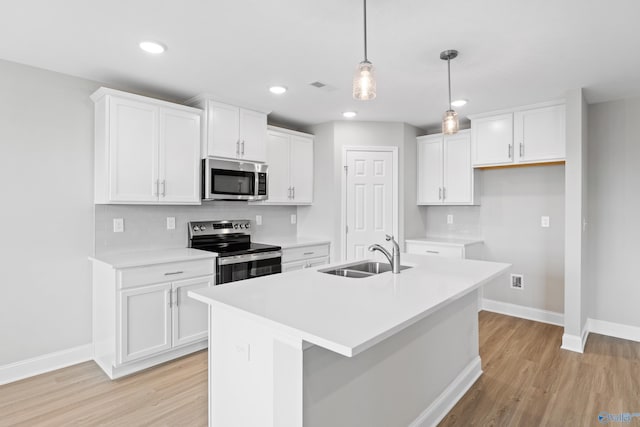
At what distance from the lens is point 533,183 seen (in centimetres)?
410

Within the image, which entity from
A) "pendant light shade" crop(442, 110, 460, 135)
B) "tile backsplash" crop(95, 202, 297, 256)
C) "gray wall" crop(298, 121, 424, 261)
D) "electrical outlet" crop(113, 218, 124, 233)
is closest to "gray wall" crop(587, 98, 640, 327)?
"gray wall" crop(298, 121, 424, 261)

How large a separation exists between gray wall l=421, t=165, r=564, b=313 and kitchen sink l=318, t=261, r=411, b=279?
7.96 feet

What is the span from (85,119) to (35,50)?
624mm

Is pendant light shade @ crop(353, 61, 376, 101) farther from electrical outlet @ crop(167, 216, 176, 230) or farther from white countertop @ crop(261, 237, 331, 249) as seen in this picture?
electrical outlet @ crop(167, 216, 176, 230)

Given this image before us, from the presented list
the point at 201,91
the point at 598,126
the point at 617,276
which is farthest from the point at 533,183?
the point at 201,91

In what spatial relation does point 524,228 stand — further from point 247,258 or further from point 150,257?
point 150,257

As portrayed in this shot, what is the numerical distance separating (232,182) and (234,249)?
0.68 meters

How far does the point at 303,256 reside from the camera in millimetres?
Answer: 4051

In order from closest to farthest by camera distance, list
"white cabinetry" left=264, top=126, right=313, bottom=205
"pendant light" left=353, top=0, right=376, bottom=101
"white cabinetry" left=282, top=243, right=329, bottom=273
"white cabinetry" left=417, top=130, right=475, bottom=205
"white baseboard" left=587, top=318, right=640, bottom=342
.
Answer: "pendant light" left=353, top=0, right=376, bottom=101 < "white baseboard" left=587, top=318, right=640, bottom=342 < "white cabinetry" left=282, top=243, right=329, bottom=273 < "white cabinetry" left=264, top=126, right=313, bottom=205 < "white cabinetry" left=417, top=130, right=475, bottom=205

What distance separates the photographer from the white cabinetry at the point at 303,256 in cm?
383

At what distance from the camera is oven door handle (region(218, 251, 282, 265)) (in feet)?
10.6

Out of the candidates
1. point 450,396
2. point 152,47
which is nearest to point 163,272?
point 152,47

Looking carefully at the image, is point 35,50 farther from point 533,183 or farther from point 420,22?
point 533,183

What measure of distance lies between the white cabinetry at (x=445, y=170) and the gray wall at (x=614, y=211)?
3.99 ft
